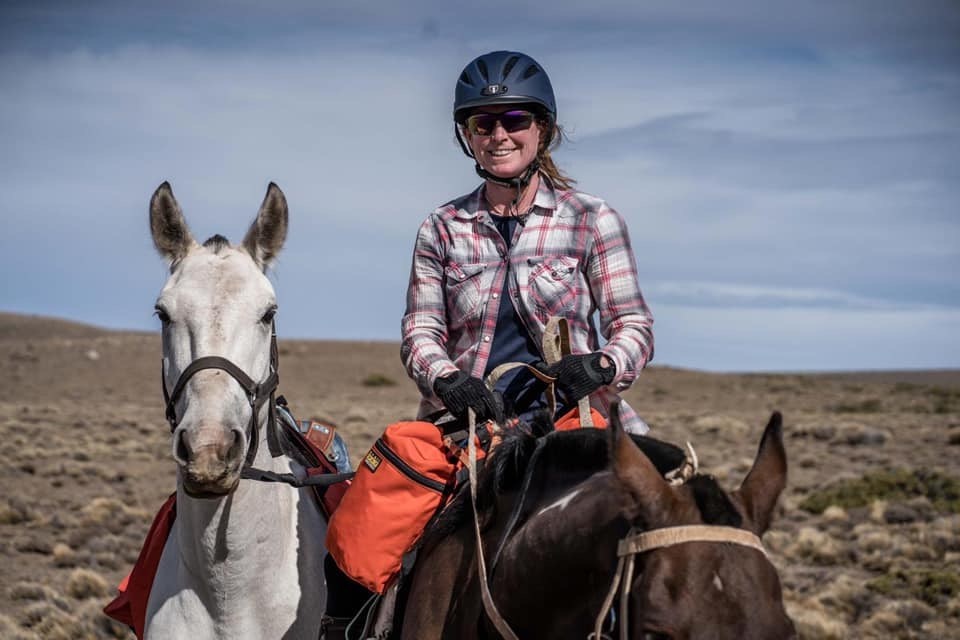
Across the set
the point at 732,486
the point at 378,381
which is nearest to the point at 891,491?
the point at 732,486

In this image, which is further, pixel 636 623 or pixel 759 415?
pixel 759 415

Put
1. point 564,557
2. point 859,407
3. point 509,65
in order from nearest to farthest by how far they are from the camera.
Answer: point 564,557
point 509,65
point 859,407

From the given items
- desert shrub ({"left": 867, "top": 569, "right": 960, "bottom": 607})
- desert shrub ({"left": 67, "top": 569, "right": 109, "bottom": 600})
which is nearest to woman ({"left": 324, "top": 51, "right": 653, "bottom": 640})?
desert shrub ({"left": 67, "top": 569, "right": 109, "bottom": 600})

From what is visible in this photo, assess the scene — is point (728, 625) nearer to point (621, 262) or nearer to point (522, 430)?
point (522, 430)

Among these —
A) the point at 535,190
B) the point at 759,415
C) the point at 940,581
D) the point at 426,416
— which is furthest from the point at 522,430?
the point at 759,415

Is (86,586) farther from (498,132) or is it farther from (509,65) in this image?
(509,65)

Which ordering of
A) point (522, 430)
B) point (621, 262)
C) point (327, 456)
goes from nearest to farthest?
point (522, 430) → point (621, 262) → point (327, 456)

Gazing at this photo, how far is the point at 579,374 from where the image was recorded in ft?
11.5

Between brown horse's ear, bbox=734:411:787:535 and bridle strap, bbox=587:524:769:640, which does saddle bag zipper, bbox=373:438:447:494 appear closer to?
bridle strap, bbox=587:524:769:640

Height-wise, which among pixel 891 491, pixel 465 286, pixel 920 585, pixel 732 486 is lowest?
pixel 920 585

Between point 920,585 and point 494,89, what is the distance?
34.5 ft

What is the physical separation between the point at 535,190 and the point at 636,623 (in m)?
2.35

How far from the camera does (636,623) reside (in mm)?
2287

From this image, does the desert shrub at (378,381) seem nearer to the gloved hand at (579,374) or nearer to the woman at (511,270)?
the woman at (511,270)
